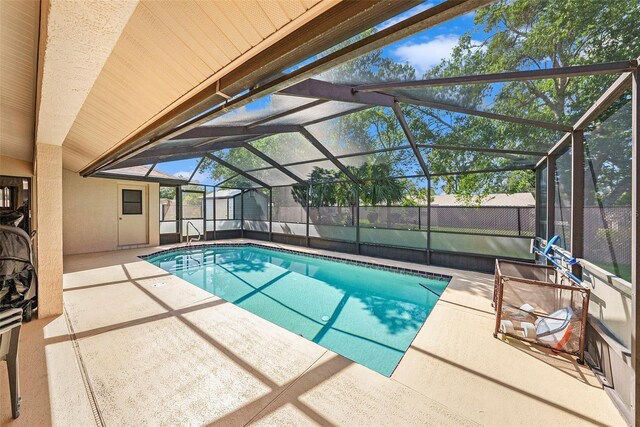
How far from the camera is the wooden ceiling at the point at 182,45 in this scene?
3.79 feet

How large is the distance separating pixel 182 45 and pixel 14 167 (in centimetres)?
518

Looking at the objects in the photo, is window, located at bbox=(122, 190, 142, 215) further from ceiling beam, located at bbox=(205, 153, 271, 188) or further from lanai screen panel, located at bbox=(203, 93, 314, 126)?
lanai screen panel, located at bbox=(203, 93, 314, 126)

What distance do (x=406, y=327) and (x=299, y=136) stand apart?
16.1ft

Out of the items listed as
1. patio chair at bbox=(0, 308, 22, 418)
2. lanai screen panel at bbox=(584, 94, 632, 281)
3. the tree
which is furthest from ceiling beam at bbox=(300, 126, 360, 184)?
patio chair at bbox=(0, 308, 22, 418)

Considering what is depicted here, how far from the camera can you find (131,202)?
8711 millimetres

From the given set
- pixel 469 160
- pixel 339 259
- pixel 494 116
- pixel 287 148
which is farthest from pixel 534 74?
pixel 339 259

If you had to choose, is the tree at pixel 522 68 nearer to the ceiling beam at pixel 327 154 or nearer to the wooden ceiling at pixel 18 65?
the ceiling beam at pixel 327 154

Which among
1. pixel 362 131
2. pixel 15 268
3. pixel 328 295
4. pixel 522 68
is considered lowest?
pixel 328 295

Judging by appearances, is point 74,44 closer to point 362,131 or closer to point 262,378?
point 262,378

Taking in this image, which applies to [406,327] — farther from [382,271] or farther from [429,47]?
[429,47]

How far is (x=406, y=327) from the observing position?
13.2 feet

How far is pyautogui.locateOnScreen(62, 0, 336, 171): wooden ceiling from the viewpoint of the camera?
1.16m

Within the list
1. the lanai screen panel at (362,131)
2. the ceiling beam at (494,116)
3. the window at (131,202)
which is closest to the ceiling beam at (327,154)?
the lanai screen panel at (362,131)

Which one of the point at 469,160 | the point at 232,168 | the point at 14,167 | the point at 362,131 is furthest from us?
the point at 232,168
